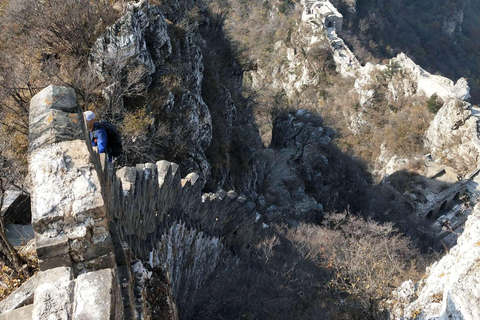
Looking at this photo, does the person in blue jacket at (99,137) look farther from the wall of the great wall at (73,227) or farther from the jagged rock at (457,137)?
the jagged rock at (457,137)

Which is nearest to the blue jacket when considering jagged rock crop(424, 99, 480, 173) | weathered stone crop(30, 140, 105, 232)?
weathered stone crop(30, 140, 105, 232)

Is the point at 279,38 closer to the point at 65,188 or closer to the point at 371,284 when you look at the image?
the point at 371,284

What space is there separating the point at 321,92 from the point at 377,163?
10.7 m

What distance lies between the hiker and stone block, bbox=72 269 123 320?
2.60m

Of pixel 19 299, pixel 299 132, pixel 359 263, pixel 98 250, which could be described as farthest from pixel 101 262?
pixel 299 132

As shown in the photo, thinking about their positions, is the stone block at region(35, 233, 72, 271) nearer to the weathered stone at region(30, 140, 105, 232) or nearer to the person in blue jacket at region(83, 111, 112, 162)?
the weathered stone at region(30, 140, 105, 232)

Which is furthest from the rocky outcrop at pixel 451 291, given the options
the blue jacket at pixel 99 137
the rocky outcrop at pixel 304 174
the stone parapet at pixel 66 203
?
the rocky outcrop at pixel 304 174

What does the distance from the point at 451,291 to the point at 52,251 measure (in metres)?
7.26

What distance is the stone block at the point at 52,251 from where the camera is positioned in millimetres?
2760

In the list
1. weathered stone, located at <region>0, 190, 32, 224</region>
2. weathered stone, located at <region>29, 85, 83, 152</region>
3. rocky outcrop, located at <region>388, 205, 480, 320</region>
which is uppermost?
weathered stone, located at <region>29, 85, 83, 152</region>

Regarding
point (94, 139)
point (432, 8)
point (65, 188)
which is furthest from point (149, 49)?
Result: point (432, 8)

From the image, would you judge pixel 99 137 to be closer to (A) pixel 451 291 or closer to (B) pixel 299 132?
(A) pixel 451 291

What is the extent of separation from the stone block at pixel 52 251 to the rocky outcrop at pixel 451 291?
21.3 feet

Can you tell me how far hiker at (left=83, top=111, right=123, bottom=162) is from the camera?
5.16 meters
